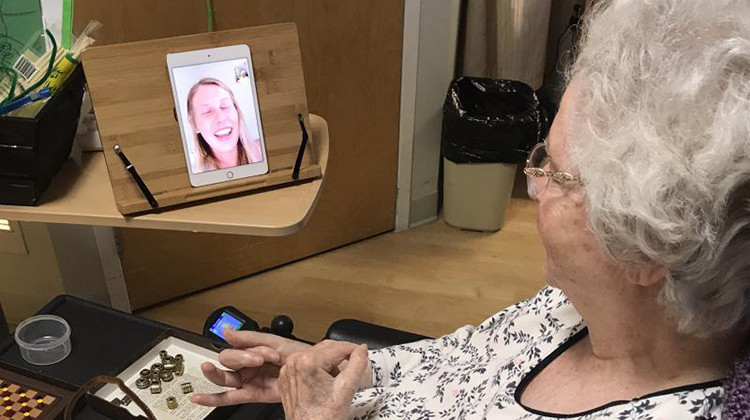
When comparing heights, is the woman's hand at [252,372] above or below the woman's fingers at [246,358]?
below

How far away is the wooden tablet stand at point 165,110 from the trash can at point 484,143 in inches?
54.6

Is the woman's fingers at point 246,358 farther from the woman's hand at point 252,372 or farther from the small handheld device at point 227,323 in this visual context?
the small handheld device at point 227,323

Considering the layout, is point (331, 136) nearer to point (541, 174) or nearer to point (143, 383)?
point (143, 383)

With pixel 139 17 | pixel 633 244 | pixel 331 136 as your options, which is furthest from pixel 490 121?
pixel 633 244

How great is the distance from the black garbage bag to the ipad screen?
142 cm

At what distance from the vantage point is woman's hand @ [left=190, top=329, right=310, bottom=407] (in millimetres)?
1223

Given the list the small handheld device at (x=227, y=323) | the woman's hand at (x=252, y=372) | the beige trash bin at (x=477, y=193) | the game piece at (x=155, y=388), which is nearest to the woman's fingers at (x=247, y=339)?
the woman's hand at (x=252, y=372)

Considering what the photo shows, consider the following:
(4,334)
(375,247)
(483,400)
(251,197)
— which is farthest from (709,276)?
(375,247)

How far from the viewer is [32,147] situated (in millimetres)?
1149

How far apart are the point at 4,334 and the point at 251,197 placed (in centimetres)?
76

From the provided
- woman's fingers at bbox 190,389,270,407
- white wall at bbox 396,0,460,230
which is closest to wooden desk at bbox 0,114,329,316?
woman's fingers at bbox 190,389,270,407

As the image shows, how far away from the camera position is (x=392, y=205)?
2.73 m

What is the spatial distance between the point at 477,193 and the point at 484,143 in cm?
23

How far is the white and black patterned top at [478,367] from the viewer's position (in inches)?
44.4
